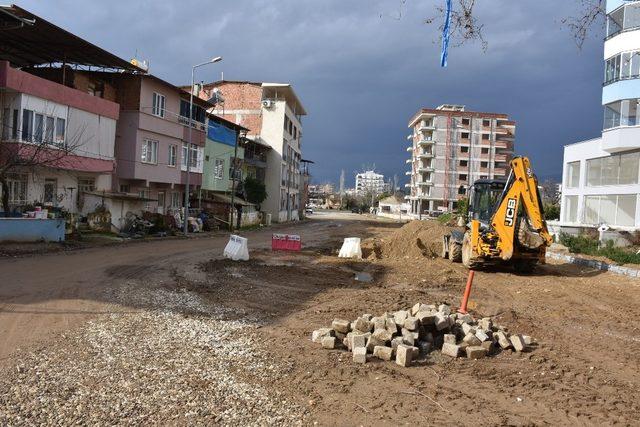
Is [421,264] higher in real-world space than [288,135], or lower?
lower

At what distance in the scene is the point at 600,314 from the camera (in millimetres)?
11633

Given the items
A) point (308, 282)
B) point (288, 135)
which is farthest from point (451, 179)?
point (308, 282)

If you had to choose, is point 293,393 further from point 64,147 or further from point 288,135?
point 288,135

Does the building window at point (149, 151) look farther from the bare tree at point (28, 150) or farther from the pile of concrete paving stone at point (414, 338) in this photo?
the pile of concrete paving stone at point (414, 338)

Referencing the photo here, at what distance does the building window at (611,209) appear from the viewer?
33.1 metres

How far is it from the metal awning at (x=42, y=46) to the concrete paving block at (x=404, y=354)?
20548mm

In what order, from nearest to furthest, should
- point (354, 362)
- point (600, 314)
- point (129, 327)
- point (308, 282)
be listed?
point (354, 362) → point (129, 327) → point (600, 314) → point (308, 282)

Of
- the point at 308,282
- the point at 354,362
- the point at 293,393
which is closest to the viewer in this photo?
the point at 293,393

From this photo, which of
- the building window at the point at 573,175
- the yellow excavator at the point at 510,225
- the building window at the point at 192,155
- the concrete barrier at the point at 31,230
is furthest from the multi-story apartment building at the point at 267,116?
the yellow excavator at the point at 510,225

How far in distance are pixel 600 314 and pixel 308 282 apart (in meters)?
7.09

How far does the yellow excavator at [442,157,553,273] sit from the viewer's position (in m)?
15.8

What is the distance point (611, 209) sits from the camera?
116ft

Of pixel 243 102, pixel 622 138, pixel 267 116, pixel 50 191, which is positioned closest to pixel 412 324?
pixel 50 191

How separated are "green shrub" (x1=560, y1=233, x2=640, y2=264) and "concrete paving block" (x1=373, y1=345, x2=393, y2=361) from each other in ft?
57.3
